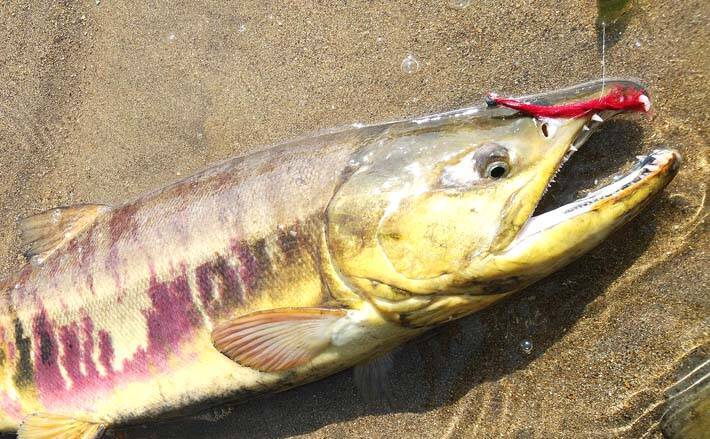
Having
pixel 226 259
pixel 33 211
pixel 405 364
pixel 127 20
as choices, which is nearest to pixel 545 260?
pixel 405 364

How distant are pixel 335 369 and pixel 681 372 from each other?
1.64m

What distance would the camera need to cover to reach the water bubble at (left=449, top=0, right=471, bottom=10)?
10.4 feet

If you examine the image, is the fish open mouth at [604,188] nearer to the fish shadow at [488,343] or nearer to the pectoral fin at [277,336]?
the fish shadow at [488,343]

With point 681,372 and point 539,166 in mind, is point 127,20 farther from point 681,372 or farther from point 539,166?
point 681,372

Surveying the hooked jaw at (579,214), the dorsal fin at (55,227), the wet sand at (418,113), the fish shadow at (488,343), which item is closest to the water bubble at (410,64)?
the wet sand at (418,113)

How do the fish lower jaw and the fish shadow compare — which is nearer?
the fish lower jaw

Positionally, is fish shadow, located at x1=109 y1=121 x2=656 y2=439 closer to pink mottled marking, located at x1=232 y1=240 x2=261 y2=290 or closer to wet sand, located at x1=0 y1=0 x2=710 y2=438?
wet sand, located at x1=0 y1=0 x2=710 y2=438

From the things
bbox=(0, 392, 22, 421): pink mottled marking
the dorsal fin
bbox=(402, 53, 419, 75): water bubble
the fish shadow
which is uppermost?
the dorsal fin

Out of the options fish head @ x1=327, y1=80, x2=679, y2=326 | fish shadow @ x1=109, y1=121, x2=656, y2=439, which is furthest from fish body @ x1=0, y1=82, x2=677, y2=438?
fish shadow @ x1=109, y1=121, x2=656, y2=439

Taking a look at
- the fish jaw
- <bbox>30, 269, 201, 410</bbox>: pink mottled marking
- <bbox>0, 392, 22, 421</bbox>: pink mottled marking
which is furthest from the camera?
<bbox>0, 392, 22, 421</bbox>: pink mottled marking

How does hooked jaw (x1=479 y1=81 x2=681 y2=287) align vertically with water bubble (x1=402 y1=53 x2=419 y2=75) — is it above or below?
below

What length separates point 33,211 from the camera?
4.14m

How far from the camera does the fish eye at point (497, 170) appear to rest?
2408mm

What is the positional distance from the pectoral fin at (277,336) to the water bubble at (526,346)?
0.98 m
